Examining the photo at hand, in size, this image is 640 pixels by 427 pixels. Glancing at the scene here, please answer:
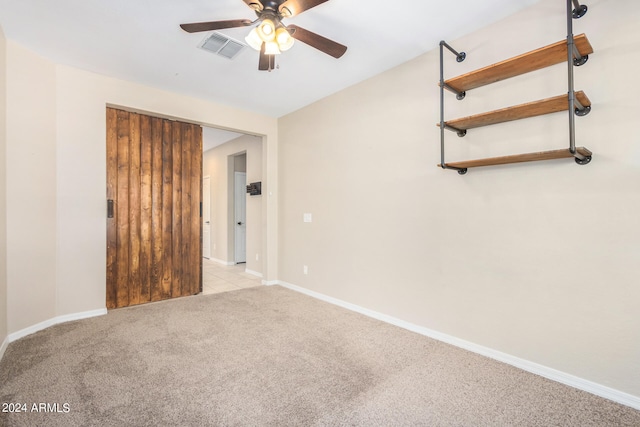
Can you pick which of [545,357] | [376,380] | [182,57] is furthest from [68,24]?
[545,357]

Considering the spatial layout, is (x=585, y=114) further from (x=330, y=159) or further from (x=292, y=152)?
(x=292, y=152)

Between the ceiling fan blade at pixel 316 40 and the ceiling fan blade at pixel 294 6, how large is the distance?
125mm

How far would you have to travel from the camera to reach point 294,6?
185 cm

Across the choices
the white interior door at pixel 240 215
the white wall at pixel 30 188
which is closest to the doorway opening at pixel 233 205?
the white interior door at pixel 240 215

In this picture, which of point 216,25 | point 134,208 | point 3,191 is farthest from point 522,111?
→ point 3,191

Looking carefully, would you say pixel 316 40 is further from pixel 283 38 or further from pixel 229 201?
pixel 229 201

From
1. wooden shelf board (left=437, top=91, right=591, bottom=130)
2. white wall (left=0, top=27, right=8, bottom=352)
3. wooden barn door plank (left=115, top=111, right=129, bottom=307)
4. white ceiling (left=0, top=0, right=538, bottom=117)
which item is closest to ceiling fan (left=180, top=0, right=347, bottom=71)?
white ceiling (left=0, top=0, right=538, bottom=117)

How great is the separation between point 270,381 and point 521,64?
281 centimetres

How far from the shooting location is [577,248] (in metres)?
2.07

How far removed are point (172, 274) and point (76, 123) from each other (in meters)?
2.05

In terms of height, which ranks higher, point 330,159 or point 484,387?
point 330,159

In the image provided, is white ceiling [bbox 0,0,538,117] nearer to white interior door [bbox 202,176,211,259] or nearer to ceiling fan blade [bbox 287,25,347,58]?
ceiling fan blade [bbox 287,25,347,58]

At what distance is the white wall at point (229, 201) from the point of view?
218 inches

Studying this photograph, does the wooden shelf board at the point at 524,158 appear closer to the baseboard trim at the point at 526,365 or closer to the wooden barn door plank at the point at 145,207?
the baseboard trim at the point at 526,365
